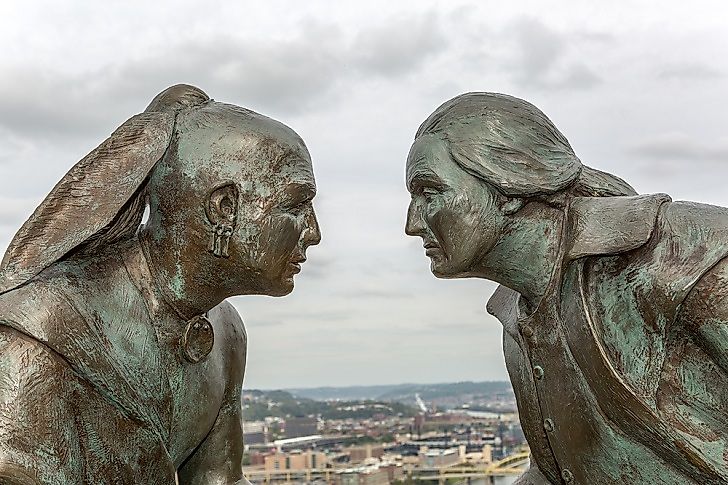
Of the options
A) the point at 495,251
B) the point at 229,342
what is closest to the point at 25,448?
the point at 229,342

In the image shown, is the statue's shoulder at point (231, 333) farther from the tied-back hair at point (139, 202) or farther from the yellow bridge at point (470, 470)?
the yellow bridge at point (470, 470)

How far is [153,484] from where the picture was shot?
3.86m

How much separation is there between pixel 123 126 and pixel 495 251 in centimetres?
147

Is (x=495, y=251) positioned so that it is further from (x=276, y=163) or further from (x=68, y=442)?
(x=68, y=442)

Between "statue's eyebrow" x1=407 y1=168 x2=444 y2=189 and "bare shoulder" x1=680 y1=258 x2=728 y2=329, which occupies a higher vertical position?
"statue's eyebrow" x1=407 y1=168 x2=444 y2=189

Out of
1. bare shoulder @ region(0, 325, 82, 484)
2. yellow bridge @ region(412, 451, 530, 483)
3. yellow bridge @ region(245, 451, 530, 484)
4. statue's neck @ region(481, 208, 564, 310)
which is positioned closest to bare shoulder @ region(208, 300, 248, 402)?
bare shoulder @ region(0, 325, 82, 484)

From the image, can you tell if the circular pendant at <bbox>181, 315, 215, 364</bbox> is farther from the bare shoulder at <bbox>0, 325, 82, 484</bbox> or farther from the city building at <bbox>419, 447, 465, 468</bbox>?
the city building at <bbox>419, 447, 465, 468</bbox>

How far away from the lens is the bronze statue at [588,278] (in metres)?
3.64

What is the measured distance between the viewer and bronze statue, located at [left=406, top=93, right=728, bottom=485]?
3645 millimetres

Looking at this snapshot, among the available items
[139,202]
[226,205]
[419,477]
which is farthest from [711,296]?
[419,477]

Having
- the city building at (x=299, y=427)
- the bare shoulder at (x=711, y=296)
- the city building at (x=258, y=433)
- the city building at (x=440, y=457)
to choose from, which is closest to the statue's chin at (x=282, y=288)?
the bare shoulder at (x=711, y=296)

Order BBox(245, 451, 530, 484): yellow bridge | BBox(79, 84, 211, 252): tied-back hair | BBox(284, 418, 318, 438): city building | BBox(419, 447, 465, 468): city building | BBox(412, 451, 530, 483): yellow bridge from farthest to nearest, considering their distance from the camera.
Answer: BBox(284, 418, 318, 438): city building < BBox(419, 447, 465, 468): city building < BBox(412, 451, 530, 483): yellow bridge < BBox(245, 451, 530, 484): yellow bridge < BBox(79, 84, 211, 252): tied-back hair

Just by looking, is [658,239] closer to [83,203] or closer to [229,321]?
[229,321]

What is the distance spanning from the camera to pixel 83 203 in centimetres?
375
